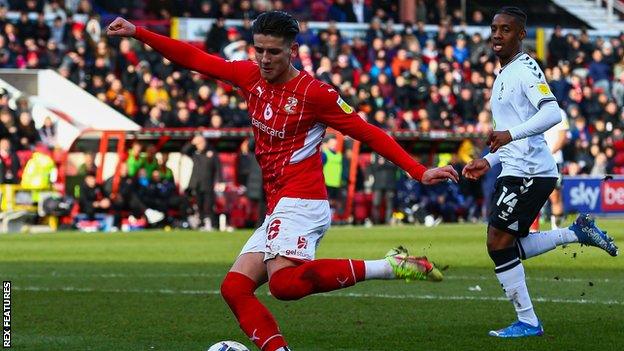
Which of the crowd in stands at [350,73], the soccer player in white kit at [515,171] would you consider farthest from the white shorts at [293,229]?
the crowd in stands at [350,73]

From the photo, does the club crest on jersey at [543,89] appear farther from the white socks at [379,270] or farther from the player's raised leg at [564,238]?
the white socks at [379,270]

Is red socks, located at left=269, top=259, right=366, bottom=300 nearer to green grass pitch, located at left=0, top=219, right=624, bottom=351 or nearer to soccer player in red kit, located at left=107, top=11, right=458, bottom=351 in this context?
soccer player in red kit, located at left=107, top=11, right=458, bottom=351

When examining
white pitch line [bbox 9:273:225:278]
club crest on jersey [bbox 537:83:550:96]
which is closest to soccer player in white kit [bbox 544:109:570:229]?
white pitch line [bbox 9:273:225:278]

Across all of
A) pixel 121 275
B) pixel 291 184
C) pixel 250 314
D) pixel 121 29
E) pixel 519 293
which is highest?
pixel 121 29

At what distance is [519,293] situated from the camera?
988 cm

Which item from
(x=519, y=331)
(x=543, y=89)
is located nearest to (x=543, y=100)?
(x=543, y=89)

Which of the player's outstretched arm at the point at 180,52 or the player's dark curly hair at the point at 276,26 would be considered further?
the player's outstretched arm at the point at 180,52

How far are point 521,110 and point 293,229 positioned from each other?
2.55m

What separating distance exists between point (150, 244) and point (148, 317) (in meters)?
11.1

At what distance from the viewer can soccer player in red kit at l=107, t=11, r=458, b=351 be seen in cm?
781

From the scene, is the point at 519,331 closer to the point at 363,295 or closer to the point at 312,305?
the point at 312,305

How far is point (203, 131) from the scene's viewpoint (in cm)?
2984

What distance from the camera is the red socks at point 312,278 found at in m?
7.76

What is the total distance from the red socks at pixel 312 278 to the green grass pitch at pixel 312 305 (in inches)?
55.9
